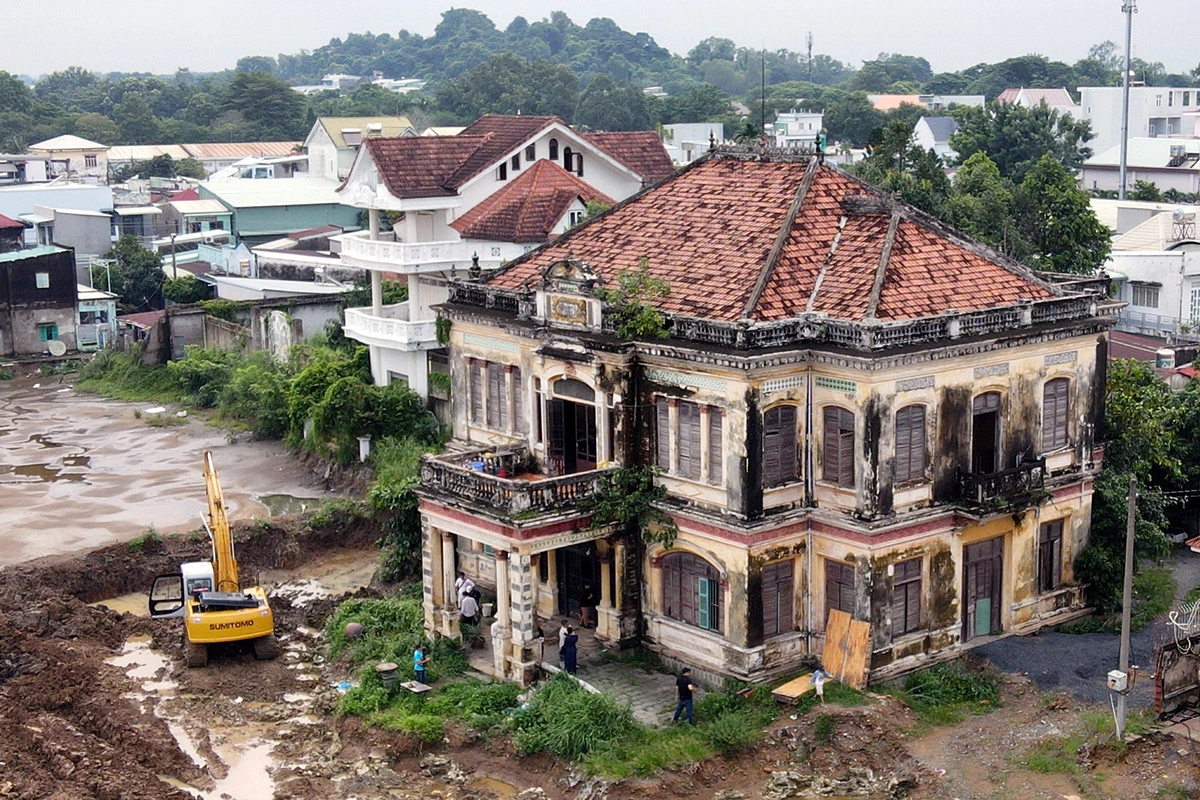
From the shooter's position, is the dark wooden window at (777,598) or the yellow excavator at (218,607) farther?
the yellow excavator at (218,607)

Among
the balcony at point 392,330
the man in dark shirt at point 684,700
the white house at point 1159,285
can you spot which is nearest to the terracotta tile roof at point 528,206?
the balcony at point 392,330

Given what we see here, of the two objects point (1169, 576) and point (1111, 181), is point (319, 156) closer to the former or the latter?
point (1111, 181)

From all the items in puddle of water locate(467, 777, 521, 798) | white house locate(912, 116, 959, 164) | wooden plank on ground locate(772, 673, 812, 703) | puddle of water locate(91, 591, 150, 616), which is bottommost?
puddle of water locate(467, 777, 521, 798)

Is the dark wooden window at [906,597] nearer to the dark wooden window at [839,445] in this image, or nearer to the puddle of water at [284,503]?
the dark wooden window at [839,445]

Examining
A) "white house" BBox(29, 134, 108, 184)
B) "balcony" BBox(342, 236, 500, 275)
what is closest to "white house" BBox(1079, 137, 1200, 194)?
"balcony" BBox(342, 236, 500, 275)

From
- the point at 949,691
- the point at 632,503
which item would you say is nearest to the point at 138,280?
the point at 632,503

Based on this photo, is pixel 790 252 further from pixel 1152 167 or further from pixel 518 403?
pixel 1152 167

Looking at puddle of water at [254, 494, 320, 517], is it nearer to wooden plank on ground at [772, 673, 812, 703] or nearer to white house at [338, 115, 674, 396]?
white house at [338, 115, 674, 396]

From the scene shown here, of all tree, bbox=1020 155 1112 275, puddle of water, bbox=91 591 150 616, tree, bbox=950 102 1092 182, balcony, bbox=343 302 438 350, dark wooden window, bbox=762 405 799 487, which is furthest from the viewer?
tree, bbox=950 102 1092 182
